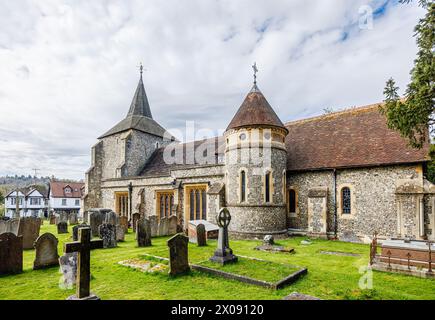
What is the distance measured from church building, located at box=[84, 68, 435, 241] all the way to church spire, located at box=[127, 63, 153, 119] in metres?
12.6

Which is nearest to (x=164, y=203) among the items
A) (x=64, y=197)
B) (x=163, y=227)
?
(x=163, y=227)

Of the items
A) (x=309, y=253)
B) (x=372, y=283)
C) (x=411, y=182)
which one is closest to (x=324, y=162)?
(x=411, y=182)

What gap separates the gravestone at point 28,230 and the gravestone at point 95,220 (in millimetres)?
3015

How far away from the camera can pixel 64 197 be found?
46.0 m

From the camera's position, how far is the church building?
472 inches

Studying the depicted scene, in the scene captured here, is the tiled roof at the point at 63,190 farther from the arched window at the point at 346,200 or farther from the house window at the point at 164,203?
the arched window at the point at 346,200

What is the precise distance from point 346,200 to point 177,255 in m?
10.4

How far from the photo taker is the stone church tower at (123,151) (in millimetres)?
23922

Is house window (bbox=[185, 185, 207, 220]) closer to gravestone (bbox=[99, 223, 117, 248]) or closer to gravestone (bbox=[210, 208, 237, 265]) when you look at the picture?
gravestone (bbox=[99, 223, 117, 248])

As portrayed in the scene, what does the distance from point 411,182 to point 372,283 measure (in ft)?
24.3

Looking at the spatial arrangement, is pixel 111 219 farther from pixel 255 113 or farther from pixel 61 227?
pixel 255 113

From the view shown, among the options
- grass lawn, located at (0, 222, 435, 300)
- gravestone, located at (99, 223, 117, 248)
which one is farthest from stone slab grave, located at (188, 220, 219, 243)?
grass lawn, located at (0, 222, 435, 300)

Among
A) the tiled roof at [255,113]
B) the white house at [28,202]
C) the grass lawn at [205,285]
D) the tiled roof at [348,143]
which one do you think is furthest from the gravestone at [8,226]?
the white house at [28,202]
